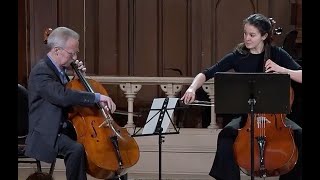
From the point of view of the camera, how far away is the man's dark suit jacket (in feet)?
12.0

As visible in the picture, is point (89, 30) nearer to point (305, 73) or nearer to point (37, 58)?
point (37, 58)

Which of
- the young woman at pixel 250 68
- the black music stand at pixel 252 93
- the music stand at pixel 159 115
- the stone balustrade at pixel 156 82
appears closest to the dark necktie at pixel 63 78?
the music stand at pixel 159 115

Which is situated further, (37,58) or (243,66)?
(37,58)

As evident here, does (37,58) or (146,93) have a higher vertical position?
(37,58)

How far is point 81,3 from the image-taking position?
7223mm

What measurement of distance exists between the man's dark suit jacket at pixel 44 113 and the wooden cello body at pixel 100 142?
0.10m

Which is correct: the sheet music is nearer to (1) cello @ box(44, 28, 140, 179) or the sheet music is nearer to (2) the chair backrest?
(1) cello @ box(44, 28, 140, 179)

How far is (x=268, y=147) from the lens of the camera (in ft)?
11.9

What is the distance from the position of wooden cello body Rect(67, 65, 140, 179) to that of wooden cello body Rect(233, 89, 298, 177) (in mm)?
741

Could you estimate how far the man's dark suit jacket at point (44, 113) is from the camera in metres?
3.66

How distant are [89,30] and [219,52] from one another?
68.8 inches

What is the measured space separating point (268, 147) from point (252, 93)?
41cm

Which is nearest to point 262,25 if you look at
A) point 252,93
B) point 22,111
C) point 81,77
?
point 252,93

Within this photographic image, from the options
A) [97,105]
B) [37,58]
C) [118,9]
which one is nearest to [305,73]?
[97,105]
